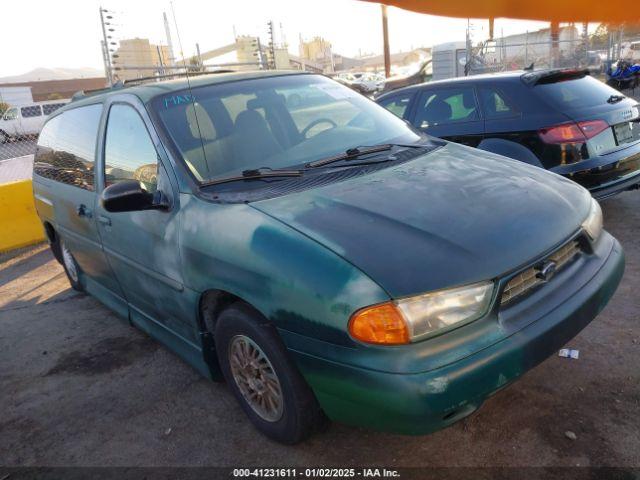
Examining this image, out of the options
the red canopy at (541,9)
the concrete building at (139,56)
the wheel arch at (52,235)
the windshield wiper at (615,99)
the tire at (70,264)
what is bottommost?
the tire at (70,264)

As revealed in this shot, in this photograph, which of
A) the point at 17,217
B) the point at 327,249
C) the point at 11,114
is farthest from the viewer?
the point at 11,114

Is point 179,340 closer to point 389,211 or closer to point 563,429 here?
point 389,211

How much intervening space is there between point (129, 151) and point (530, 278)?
2328 millimetres

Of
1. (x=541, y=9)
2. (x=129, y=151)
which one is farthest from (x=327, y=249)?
(x=129, y=151)

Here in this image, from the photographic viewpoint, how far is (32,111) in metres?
22.7

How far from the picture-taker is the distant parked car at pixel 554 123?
15.1ft

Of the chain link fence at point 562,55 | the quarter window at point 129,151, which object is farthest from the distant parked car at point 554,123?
the quarter window at point 129,151

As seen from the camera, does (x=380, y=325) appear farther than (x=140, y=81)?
No

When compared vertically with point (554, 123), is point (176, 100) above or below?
above

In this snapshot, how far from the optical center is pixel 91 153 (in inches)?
140

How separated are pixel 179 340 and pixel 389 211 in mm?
1500

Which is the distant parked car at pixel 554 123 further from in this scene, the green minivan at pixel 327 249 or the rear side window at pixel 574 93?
the green minivan at pixel 327 249

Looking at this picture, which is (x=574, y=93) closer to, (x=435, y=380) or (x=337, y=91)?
(x=337, y=91)

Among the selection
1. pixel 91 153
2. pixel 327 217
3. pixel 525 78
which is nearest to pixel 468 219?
pixel 327 217
